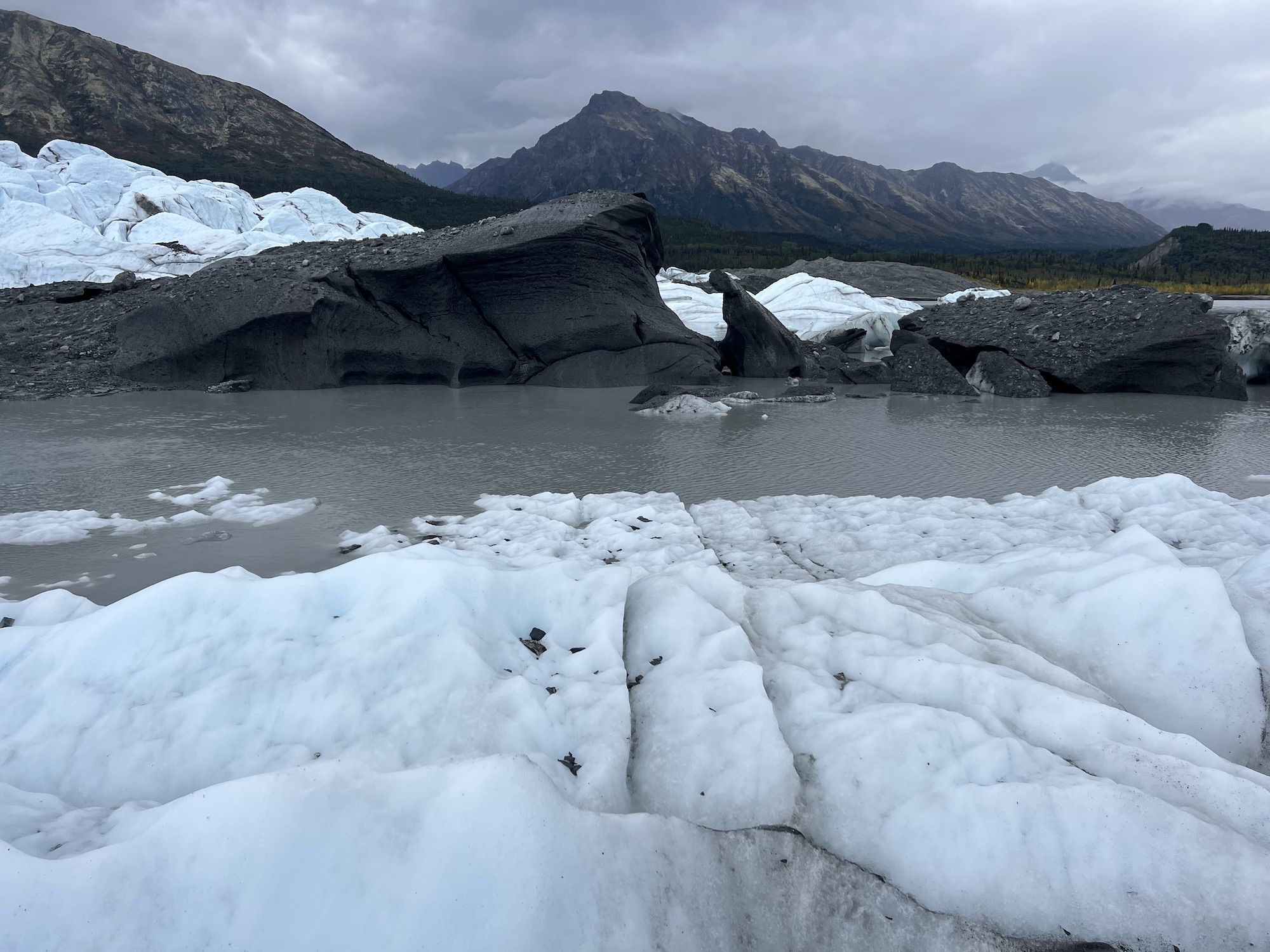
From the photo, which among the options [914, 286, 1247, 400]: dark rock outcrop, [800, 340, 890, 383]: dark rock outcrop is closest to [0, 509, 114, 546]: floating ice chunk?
[800, 340, 890, 383]: dark rock outcrop

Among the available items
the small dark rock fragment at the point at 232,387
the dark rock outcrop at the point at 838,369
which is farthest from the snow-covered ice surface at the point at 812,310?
the small dark rock fragment at the point at 232,387

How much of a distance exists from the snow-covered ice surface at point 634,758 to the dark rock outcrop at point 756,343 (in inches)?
463

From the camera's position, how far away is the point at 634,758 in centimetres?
220

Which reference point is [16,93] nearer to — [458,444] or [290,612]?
[458,444]

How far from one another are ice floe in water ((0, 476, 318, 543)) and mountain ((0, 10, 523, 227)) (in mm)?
64234

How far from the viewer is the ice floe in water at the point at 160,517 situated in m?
5.06

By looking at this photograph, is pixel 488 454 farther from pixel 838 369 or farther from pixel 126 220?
pixel 126 220

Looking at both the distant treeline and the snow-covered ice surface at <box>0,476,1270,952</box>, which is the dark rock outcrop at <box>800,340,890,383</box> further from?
the distant treeline

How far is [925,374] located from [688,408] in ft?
18.9

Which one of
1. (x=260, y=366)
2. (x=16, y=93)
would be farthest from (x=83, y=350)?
(x=16, y=93)

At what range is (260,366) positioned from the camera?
13.2 meters

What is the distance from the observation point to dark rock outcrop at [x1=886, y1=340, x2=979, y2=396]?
42.8ft

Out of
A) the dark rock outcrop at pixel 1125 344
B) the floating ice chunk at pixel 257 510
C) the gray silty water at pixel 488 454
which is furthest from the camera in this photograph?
the dark rock outcrop at pixel 1125 344

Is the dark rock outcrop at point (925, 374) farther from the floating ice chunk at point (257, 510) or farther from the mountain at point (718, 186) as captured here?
the mountain at point (718, 186)
